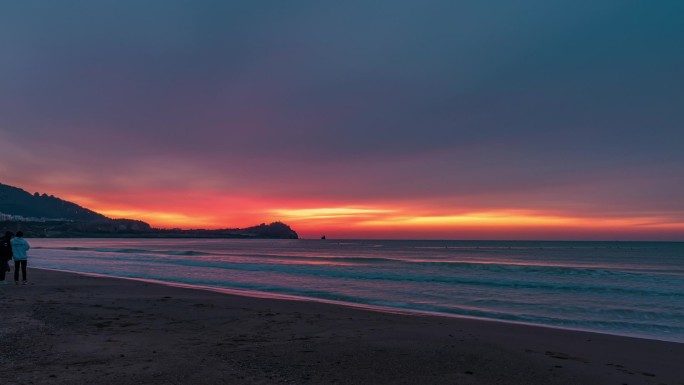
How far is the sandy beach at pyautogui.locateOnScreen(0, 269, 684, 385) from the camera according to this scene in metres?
6.66

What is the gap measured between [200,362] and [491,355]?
17.3 feet

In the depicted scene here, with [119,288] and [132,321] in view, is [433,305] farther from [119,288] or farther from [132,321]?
[119,288]

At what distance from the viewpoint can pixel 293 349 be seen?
27.8ft

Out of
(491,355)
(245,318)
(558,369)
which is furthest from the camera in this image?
(245,318)

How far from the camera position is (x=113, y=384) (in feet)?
Answer: 19.2

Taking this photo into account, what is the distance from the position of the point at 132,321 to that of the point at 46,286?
417 inches

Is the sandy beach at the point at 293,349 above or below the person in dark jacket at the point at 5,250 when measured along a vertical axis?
below

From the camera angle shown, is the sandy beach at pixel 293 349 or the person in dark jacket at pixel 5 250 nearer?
the sandy beach at pixel 293 349

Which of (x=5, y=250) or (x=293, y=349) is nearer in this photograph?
(x=293, y=349)

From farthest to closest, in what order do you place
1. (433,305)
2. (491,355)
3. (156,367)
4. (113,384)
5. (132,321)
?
(433,305) → (132,321) → (491,355) → (156,367) → (113,384)

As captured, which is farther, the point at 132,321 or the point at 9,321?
the point at 132,321

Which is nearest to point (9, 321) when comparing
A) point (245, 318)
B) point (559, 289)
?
point (245, 318)

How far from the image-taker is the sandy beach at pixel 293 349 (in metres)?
6.66

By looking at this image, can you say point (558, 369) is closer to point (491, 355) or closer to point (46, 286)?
point (491, 355)
